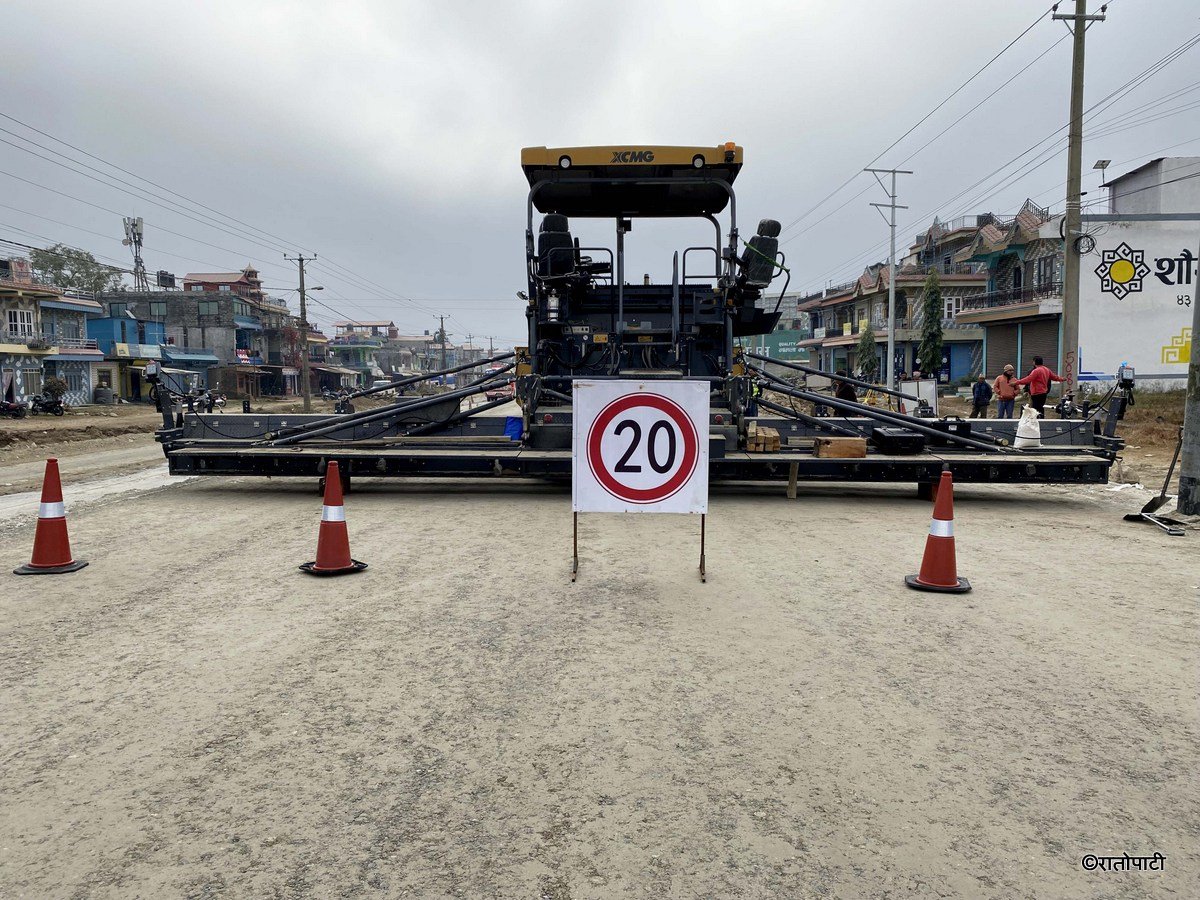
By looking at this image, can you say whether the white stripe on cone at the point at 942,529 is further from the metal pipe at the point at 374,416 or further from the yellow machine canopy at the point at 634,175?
the metal pipe at the point at 374,416

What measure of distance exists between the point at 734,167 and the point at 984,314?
117 feet

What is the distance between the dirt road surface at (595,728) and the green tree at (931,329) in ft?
150

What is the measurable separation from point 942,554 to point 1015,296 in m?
42.3

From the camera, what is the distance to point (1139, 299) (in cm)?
2894

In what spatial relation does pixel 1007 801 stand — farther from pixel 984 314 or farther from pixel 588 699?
pixel 984 314

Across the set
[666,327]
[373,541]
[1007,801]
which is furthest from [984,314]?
[1007,801]

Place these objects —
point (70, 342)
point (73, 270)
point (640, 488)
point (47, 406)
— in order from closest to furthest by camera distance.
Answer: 1. point (640, 488)
2. point (47, 406)
3. point (70, 342)
4. point (73, 270)

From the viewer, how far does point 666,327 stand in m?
11.5

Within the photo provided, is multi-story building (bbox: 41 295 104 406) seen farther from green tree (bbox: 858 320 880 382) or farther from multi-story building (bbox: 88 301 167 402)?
green tree (bbox: 858 320 880 382)

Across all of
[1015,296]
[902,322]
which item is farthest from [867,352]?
[1015,296]

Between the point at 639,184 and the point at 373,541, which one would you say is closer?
the point at 373,541

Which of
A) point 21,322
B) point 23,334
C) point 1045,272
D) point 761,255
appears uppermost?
point 1045,272

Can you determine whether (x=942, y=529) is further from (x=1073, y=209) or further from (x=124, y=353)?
(x=124, y=353)

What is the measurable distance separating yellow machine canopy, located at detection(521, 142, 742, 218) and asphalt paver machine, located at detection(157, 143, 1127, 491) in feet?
0.07
